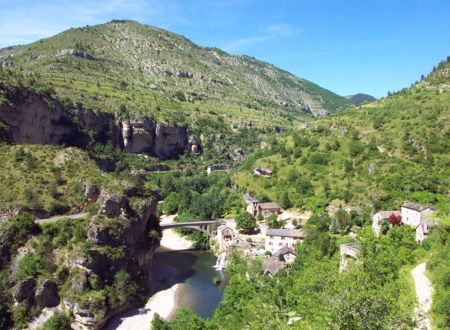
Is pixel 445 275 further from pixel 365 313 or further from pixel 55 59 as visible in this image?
pixel 55 59

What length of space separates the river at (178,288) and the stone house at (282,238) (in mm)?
8916

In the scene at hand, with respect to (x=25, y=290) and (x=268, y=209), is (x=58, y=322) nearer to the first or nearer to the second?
(x=25, y=290)

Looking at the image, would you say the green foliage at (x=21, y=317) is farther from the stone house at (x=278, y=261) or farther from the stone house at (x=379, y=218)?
the stone house at (x=379, y=218)

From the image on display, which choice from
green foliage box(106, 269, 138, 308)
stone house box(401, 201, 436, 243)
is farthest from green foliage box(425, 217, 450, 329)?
green foliage box(106, 269, 138, 308)

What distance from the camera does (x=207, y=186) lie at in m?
110

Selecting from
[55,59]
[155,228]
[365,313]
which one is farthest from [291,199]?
[55,59]

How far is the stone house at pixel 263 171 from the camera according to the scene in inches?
3773

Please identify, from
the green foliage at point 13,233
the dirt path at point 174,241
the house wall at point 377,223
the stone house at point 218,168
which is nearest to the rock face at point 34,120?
the green foliage at point 13,233

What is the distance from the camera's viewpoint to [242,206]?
8812 cm

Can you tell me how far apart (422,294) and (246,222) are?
150ft

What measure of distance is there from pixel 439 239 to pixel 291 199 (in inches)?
1802

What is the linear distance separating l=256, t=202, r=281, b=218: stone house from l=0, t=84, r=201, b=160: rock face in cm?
4365

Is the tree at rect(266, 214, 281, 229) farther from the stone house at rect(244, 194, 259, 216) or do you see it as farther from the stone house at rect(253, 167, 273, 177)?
the stone house at rect(253, 167, 273, 177)

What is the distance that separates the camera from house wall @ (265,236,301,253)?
204 feet
